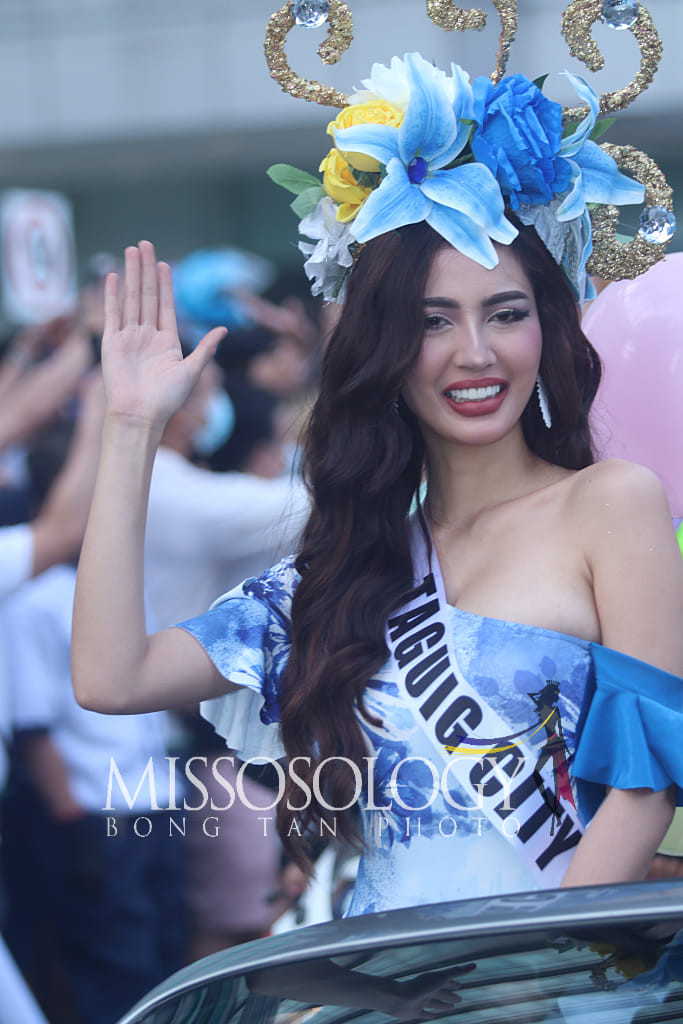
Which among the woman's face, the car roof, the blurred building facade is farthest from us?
the blurred building facade

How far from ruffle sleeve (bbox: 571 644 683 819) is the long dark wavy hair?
341 millimetres

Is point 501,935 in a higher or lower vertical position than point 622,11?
lower

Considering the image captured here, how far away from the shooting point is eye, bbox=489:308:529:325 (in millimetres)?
1880

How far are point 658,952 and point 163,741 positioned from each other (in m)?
2.52

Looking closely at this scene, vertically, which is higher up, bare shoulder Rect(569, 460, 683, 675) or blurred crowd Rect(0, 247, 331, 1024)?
bare shoulder Rect(569, 460, 683, 675)

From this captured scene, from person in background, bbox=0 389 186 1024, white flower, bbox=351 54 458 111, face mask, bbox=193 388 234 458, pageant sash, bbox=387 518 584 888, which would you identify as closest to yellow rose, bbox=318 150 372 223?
white flower, bbox=351 54 458 111

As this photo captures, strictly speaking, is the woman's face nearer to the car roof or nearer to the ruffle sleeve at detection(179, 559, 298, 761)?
the ruffle sleeve at detection(179, 559, 298, 761)

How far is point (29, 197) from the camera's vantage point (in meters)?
5.14

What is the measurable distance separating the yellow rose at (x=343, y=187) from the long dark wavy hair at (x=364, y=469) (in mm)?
85

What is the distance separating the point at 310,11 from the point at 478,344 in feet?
2.12

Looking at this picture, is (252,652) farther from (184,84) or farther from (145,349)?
(184,84)

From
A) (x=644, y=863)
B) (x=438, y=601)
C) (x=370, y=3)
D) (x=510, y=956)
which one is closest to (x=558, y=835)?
(x=644, y=863)

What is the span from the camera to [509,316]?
6.19ft

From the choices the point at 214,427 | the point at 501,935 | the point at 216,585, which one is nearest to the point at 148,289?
the point at 501,935
